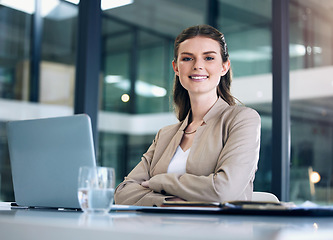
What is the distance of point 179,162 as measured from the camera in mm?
2361

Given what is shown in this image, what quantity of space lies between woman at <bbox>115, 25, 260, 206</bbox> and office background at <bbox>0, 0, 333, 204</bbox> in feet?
3.92

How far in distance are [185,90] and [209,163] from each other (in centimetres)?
70

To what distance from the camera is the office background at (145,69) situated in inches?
149

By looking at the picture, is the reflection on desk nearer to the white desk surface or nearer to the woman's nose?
the white desk surface

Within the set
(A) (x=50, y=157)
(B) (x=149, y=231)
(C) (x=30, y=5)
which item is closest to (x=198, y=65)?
(A) (x=50, y=157)

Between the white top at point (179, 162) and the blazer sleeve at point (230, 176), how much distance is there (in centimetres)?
22

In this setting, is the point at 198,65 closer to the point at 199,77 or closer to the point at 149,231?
the point at 199,77

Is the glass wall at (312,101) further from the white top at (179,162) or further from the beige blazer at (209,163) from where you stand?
the white top at (179,162)

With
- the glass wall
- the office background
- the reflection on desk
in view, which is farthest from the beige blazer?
the glass wall

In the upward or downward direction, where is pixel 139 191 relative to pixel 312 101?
downward

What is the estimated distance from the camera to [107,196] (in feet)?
3.87

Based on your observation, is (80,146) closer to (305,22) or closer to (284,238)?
(284,238)

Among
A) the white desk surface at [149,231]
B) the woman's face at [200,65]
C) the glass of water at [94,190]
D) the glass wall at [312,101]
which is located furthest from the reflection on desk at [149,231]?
the glass wall at [312,101]

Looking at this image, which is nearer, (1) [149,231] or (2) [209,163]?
(1) [149,231]
